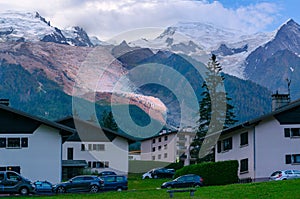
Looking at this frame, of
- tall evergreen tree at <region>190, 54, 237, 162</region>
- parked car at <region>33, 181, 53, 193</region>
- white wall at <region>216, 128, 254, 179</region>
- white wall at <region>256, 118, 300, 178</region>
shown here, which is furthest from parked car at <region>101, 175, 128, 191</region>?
tall evergreen tree at <region>190, 54, 237, 162</region>

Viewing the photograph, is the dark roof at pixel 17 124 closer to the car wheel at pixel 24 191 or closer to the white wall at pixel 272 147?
the car wheel at pixel 24 191

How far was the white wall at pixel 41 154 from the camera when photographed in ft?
178

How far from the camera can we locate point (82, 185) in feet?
141

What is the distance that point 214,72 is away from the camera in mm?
88188

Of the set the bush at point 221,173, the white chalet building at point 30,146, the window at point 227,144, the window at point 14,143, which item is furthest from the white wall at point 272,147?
the window at point 14,143

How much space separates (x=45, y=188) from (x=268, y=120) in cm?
2270

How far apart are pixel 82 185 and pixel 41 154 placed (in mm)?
12665

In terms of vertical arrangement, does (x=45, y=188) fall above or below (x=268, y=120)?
below

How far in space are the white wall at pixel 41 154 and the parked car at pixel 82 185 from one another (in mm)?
11199

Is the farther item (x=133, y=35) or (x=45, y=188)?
(x=133, y=35)

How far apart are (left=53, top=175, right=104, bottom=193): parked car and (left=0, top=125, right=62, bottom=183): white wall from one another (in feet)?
36.7

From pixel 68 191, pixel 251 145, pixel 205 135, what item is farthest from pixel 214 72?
pixel 68 191

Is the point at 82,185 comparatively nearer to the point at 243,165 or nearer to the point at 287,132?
the point at 243,165

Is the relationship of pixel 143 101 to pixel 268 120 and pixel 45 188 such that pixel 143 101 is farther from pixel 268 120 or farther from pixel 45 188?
pixel 45 188
